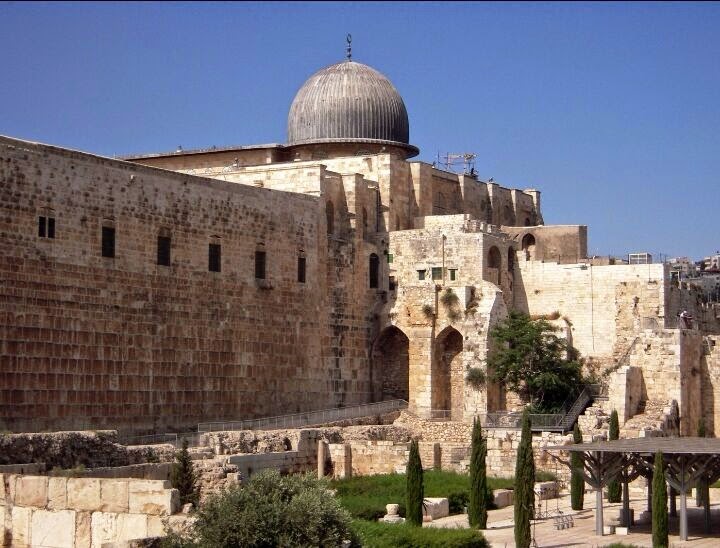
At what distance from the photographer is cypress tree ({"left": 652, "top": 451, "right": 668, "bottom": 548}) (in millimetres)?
22531

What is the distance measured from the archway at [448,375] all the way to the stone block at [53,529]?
66.3 ft

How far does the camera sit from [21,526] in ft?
61.0

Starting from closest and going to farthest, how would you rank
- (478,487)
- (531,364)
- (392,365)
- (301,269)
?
(478,487), (301,269), (531,364), (392,365)

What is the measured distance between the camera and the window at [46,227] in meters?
28.2

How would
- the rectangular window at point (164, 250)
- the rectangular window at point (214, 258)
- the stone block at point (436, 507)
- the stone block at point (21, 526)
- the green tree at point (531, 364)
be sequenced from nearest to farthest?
the stone block at point (21, 526)
the stone block at point (436, 507)
the rectangular window at point (164, 250)
the rectangular window at point (214, 258)
the green tree at point (531, 364)

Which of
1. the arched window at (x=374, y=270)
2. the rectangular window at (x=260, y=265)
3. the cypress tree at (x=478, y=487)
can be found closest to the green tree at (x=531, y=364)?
the arched window at (x=374, y=270)

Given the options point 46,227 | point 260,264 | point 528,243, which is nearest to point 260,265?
point 260,264

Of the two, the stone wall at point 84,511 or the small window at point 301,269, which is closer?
the stone wall at point 84,511

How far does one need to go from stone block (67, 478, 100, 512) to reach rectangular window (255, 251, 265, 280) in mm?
16343

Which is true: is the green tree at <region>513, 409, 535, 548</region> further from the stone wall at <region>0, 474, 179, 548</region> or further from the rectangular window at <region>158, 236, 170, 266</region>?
the rectangular window at <region>158, 236, 170, 266</region>

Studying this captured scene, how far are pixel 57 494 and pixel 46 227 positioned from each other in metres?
10.8

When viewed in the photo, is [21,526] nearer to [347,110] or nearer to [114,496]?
[114,496]

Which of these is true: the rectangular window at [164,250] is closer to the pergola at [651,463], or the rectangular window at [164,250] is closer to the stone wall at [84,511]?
the pergola at [651,463]

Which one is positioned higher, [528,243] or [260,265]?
[528,243]
